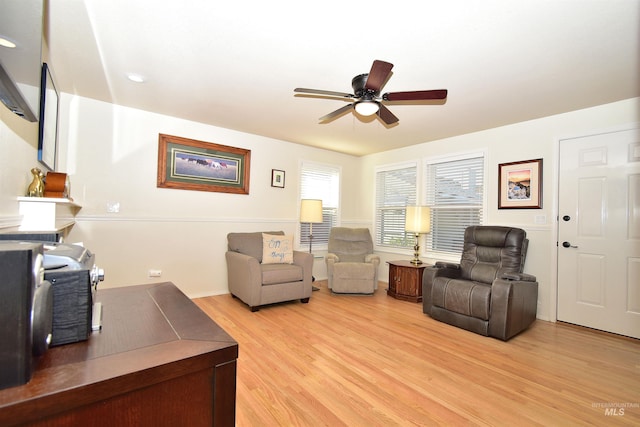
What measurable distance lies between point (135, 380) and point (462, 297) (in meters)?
3.05

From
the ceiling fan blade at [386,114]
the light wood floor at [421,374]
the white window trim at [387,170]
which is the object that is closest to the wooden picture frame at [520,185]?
the white window trim at [387,170]

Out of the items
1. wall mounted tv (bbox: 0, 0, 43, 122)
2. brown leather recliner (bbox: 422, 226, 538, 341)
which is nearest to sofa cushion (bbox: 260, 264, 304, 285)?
brown leather recliner (bbox: 422, 226, 538, 341)

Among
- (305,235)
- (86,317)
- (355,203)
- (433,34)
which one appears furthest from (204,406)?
(355,203)

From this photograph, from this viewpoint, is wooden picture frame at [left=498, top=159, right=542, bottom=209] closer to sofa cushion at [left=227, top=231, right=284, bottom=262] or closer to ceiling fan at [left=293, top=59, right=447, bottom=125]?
ceiling fan at [left=293, top=59, right=447, bottom=125]

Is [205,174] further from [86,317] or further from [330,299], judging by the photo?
[86,317]

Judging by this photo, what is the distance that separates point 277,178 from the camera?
468cm

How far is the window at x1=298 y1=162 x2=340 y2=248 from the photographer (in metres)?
5.03

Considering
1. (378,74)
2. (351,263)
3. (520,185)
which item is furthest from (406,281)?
(378,74)

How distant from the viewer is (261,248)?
13.2 ft

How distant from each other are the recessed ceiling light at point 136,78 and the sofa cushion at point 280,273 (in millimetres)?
2223

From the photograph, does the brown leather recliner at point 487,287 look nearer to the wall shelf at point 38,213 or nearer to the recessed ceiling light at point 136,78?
the wall shelf at point 38,213

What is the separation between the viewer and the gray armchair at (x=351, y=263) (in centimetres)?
423

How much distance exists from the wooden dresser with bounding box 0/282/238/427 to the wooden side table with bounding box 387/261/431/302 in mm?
3515
